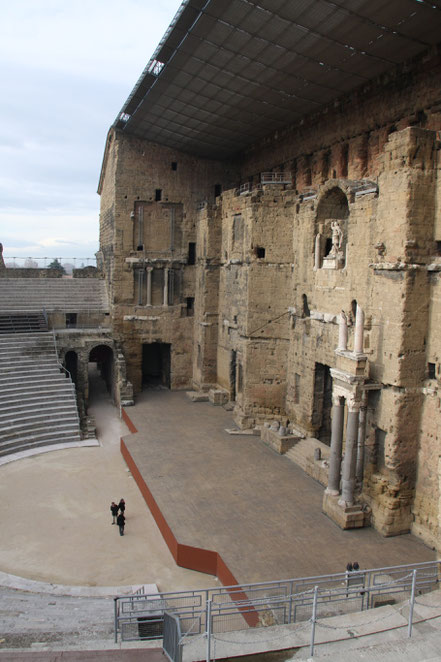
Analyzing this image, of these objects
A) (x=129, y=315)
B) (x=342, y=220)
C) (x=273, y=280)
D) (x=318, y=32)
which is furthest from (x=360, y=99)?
(x=129, y=315)

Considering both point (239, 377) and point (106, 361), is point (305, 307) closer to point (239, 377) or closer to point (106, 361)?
point (239, 377)

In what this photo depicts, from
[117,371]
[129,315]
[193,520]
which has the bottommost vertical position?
[193,520]

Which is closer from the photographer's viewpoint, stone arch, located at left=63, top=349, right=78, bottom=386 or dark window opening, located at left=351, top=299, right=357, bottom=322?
Answer: dark window opening, located at left=351, top=299, right=357, bottom=322

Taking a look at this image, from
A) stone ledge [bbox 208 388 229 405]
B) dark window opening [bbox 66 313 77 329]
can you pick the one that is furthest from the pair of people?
dark window opening [bbox 66 313 77 329]

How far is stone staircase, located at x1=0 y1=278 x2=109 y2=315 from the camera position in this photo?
2972 centimetres

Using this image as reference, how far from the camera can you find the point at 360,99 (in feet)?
69.0

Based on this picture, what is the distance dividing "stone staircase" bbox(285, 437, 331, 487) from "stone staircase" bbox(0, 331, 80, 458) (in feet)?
29.5

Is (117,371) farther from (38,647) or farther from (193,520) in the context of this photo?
(38,647)

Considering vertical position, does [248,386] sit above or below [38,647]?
above

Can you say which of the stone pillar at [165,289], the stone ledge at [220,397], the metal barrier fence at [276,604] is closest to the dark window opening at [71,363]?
the stone pillar at [165,289]

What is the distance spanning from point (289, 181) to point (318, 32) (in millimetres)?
6073

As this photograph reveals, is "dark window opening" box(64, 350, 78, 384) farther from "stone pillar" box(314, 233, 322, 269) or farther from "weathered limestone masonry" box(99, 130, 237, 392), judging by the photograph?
"stone pillar" box(314, 233, 322, 269)

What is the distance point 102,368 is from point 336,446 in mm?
19977

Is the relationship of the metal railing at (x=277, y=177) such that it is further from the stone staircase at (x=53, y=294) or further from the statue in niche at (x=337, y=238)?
the stone staircase at (x=53, y=294)
